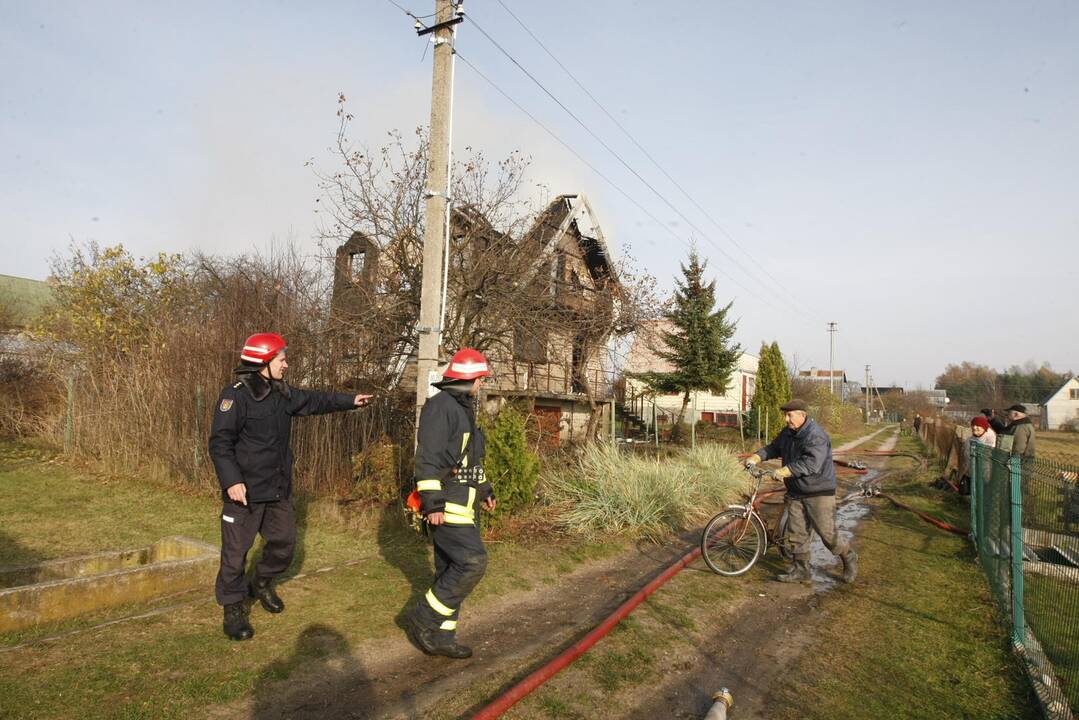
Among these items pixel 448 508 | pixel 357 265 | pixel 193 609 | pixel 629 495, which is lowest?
pixel 193 609

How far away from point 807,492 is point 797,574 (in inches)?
34.7

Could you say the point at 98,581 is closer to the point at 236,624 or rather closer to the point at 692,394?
the point at 236,624

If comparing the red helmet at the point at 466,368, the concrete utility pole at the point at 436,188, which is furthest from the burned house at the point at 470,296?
the red helmet at the point at 466,368

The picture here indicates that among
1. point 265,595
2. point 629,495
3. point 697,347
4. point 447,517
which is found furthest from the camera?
point 697,347

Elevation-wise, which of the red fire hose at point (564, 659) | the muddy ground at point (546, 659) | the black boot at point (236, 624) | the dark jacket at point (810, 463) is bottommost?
the muddy ground at point (546, 659)

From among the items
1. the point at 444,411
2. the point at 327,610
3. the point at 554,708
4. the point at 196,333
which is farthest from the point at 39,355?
the point at 554,708

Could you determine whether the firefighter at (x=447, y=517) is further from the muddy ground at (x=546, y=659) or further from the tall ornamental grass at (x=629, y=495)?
the tall ornamental grass at (x=629, y=495)

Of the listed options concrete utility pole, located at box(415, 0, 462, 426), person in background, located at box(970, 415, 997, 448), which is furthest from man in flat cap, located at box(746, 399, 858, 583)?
person in background, located at box(970, 415, 997, 448)

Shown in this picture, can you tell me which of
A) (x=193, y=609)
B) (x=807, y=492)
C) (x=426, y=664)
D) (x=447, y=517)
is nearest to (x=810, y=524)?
(x=807, y=492)

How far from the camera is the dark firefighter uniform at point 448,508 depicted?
169 inches

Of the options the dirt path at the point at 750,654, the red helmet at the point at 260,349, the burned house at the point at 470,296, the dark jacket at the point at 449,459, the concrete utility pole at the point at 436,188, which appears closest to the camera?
the dirt path at the point at 750,654

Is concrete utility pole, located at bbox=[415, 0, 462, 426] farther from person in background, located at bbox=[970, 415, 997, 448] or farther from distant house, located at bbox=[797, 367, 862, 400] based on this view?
distant house, located at bbox=[797, 367, 862, 400]

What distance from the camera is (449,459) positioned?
4.39 m

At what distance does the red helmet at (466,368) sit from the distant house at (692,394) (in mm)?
11252
